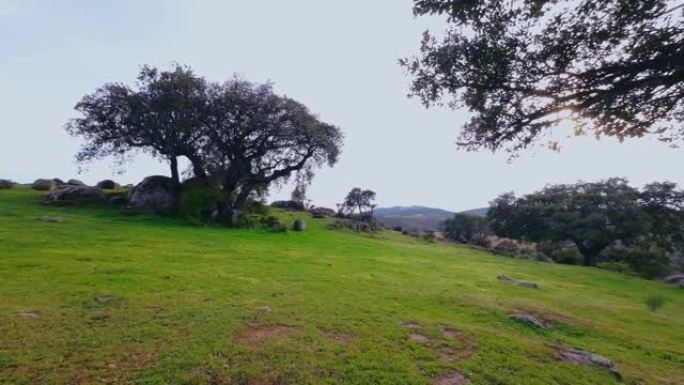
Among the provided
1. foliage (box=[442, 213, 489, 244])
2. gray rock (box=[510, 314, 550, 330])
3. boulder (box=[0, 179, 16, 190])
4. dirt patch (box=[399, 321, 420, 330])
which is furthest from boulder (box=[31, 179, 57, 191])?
foliage (box=[442, 213, 489, 244])

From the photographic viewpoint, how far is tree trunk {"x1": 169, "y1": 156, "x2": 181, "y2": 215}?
29445 mm

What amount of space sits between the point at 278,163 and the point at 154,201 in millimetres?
11109

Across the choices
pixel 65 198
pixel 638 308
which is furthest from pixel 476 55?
pixel 65 198

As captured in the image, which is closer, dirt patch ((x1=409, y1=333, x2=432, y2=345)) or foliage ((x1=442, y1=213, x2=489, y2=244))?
dirt patch ((x1=409, y1=333, x2=432, y2=345))

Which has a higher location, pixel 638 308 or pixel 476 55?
pixel 476 55

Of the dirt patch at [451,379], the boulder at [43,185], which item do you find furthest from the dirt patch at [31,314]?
the boulder at [43,185]

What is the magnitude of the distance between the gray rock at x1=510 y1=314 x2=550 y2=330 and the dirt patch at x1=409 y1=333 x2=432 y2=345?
12.3ft

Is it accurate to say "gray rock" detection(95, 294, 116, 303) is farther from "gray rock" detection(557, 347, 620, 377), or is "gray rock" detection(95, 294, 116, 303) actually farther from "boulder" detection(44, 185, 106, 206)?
"boulder" detection(44, 185, 106, 206)

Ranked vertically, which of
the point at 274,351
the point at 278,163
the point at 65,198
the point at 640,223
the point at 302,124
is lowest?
the point at 274,351

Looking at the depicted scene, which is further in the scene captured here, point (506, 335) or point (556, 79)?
point (506, 335)

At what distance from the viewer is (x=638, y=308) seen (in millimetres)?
15016

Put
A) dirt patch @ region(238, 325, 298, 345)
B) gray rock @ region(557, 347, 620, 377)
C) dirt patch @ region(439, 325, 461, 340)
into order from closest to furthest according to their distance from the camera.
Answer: dirt patch @ region(238, 325, 298, 345) < gray rock @ region(557, 347, 620, 377) < dirt patch @ region(439, 325, 461, 340)

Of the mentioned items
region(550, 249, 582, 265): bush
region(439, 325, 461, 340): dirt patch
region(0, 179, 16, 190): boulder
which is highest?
region(0, 179, 16, 190): boulder

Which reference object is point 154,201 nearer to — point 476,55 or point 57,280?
point 57,280
